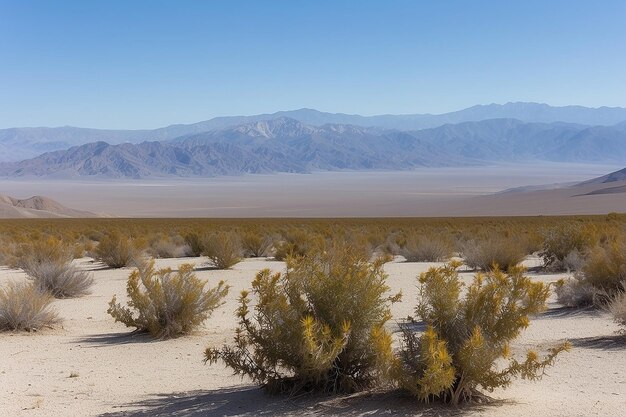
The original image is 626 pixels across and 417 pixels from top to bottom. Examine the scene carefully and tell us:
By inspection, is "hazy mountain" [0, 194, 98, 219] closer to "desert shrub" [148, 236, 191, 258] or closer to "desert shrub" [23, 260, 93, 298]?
"desert shrub" [148, 236, 191, 258]

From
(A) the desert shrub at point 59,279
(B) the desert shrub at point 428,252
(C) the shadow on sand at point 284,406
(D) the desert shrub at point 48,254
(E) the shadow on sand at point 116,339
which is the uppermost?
(D) the desert shrub at point 48,254

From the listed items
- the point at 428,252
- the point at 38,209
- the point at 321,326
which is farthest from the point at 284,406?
the point at 38,209

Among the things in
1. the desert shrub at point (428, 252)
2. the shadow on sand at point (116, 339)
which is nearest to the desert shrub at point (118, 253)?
the desert shrub at point (428, 252)

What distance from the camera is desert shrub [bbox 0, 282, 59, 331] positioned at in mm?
12249

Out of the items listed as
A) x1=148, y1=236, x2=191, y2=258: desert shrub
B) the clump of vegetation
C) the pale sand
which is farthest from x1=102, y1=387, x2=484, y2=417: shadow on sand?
x1=148, y1=236, x2=191, y2=258: desert shrub

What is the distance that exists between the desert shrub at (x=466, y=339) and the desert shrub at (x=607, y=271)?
707 centimetres

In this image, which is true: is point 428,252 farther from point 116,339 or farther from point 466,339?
point 466,339

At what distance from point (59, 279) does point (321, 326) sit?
36.7 feet

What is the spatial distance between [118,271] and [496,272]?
1707 centimetres

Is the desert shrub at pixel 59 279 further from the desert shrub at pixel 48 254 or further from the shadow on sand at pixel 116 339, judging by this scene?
the shadow on sand at pixel 116 339

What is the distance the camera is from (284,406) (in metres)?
7.44

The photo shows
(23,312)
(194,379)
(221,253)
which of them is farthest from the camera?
(221,253)

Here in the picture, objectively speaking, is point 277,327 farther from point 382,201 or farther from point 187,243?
point 382,201

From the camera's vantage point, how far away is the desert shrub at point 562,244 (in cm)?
2100
